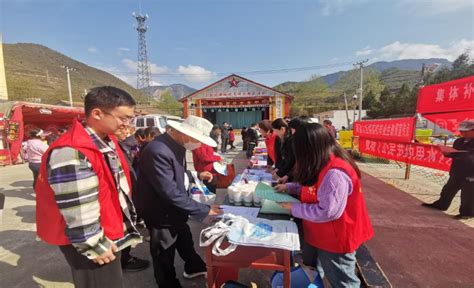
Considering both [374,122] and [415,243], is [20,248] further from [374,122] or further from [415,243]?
[374,122]

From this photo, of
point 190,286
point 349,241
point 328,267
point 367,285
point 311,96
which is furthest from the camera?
point 311,96

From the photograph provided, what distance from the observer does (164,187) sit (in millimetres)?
1799

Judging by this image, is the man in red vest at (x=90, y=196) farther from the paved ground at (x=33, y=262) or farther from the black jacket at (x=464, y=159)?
the black jacket at (x=464, y=159)

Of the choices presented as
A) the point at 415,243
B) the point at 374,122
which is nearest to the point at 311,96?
the point at 374,122

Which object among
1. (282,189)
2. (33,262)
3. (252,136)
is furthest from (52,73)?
(282,189)

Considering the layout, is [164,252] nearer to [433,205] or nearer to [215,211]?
[215,211]

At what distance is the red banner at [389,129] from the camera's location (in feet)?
18.8

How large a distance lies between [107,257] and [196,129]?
1.11 metres

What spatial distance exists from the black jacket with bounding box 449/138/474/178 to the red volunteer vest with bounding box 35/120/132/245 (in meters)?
5.08

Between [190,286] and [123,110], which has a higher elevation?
[123,110]

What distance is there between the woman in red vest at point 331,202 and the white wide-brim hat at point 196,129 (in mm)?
751

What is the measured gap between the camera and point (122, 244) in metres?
1.44

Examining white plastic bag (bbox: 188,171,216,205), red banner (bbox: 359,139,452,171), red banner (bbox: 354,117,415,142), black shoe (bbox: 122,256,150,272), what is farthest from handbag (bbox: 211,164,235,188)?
red banner (bbox: 354,117,415,142)

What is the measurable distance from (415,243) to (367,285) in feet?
6.95
